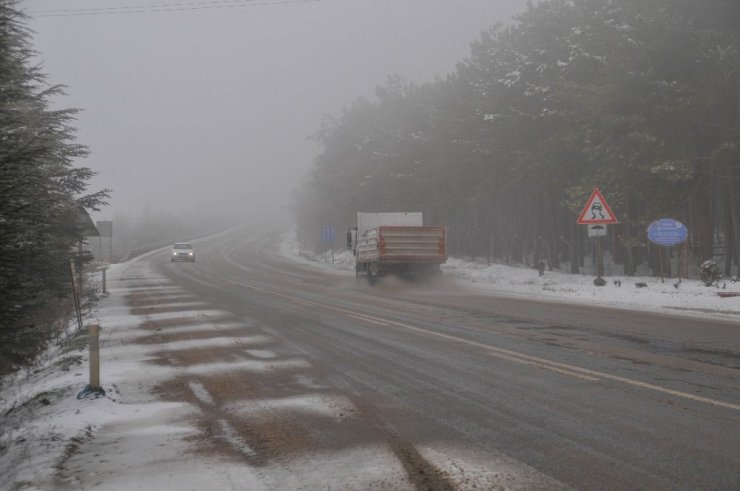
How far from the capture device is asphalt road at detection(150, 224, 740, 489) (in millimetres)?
4328

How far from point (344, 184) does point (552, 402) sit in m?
49.0

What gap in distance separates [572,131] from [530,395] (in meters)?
20.9

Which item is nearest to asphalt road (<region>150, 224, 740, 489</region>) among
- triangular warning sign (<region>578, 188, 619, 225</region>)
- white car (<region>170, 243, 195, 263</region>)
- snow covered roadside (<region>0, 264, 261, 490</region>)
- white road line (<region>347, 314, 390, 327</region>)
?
white road line (<region>347, 314, 390, 327</region>)

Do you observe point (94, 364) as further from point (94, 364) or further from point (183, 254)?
point (183, 254)

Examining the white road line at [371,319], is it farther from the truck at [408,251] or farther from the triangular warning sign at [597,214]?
the truck at [408,251]

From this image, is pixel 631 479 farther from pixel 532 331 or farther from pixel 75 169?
pixel 75 169

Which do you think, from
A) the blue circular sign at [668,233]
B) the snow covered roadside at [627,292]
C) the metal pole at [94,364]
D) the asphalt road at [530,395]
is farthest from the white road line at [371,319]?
the blue circular sign at [668,233]

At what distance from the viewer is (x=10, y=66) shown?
680cm

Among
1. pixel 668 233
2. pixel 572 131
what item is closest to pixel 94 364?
pixel 668 233

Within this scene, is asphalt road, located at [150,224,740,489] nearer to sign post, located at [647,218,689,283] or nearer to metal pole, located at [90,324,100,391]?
metal pole, located at [90,324,100,391]

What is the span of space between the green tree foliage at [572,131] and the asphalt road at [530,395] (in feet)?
35.3

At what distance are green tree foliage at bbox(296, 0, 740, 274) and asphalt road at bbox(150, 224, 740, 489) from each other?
1075 centimetres

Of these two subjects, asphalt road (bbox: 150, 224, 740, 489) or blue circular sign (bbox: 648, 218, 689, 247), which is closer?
asphalt road (bbox: 150, 224, 740, 489)

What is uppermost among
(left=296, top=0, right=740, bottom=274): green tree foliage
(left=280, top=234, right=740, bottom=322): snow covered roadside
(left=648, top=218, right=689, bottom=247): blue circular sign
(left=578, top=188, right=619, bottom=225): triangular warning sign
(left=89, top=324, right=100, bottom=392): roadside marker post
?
(left=296, top=0, right=740, bottom=274): green tree foliage
